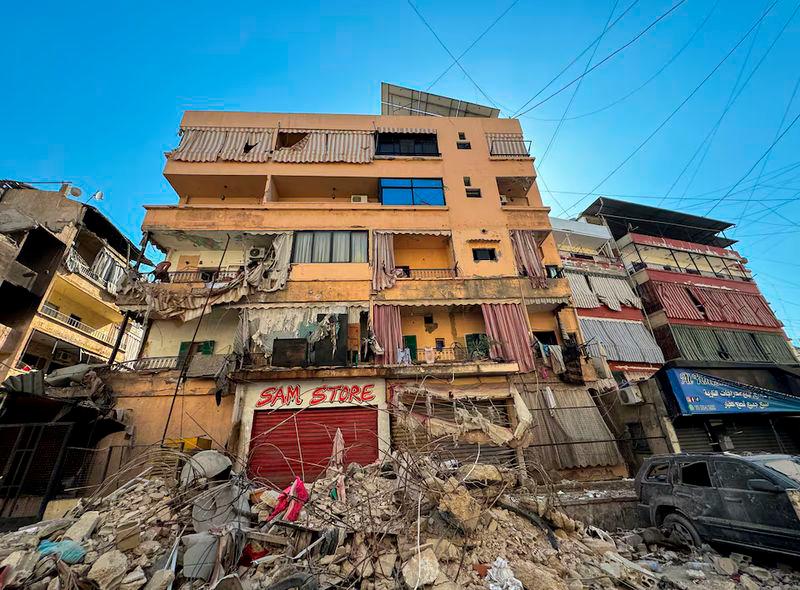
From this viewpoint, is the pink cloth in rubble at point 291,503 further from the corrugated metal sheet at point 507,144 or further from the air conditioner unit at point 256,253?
the corrugated metal sheet at point 507,144

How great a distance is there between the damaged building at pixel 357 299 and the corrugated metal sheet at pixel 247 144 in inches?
3.9

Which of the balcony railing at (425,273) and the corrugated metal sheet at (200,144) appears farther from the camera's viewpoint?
the corrugated metal sheet at (200,144)

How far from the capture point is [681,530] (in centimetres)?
649

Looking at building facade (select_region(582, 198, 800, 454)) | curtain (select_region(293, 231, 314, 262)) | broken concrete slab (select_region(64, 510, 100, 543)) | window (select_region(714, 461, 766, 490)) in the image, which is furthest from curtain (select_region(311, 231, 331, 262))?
building facade (select_region(582, 198, 800, 454))

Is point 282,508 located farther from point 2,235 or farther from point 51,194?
point 51,194

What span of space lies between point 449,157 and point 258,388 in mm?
15543

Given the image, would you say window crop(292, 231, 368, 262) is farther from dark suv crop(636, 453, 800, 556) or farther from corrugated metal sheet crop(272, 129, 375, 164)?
dark suv crop(636, 453, 800, 556)

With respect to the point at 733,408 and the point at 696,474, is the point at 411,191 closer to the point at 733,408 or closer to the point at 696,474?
the point at 696,474

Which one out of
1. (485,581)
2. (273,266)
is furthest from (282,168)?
(485,581)

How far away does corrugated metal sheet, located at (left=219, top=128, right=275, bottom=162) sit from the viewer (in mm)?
17609

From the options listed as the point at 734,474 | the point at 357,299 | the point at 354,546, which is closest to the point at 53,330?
the point at 357,299

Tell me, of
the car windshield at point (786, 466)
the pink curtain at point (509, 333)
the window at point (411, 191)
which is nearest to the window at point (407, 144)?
the window at point (411, 191)

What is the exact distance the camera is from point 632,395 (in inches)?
521

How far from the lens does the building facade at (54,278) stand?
55.3 ft
